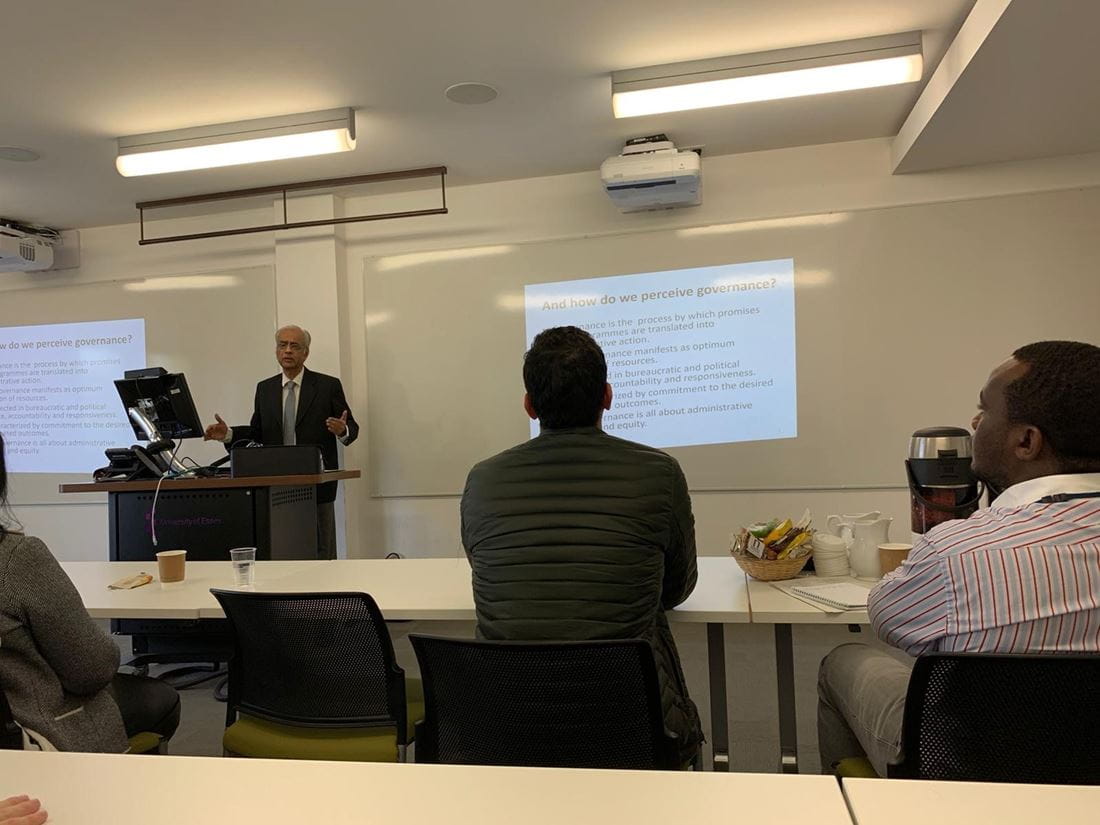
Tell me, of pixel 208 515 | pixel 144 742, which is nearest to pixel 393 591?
pixel 144 742

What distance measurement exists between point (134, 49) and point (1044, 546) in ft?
11.7

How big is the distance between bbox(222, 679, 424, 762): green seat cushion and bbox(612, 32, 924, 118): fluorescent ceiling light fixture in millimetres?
2871

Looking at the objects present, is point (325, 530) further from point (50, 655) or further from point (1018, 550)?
point (1018, 550)

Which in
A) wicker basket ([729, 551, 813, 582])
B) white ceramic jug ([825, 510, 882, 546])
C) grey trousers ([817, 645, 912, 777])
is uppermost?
white ceramic jug ([825, 510, 882, 546])

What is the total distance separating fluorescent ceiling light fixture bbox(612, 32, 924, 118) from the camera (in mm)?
3252

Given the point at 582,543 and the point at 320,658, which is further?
the point at 320,658

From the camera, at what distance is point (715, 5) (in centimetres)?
294

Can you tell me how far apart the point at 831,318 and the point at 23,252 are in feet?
17.7

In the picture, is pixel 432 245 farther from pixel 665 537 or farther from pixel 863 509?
pixel 665 537

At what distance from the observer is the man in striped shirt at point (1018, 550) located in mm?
1146

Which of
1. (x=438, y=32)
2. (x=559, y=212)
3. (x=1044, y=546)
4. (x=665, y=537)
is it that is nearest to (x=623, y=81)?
(x=438, y=32)

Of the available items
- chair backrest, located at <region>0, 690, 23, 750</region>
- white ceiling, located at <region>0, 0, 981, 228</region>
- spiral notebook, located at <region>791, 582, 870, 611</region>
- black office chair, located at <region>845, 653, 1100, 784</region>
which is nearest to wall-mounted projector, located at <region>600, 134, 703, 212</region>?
white ceiling, located at <region>0, 0, 981, 228</region>

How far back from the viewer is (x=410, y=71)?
338cm

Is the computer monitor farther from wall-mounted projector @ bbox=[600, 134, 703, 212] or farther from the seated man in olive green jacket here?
the seated man in olive green jacket
